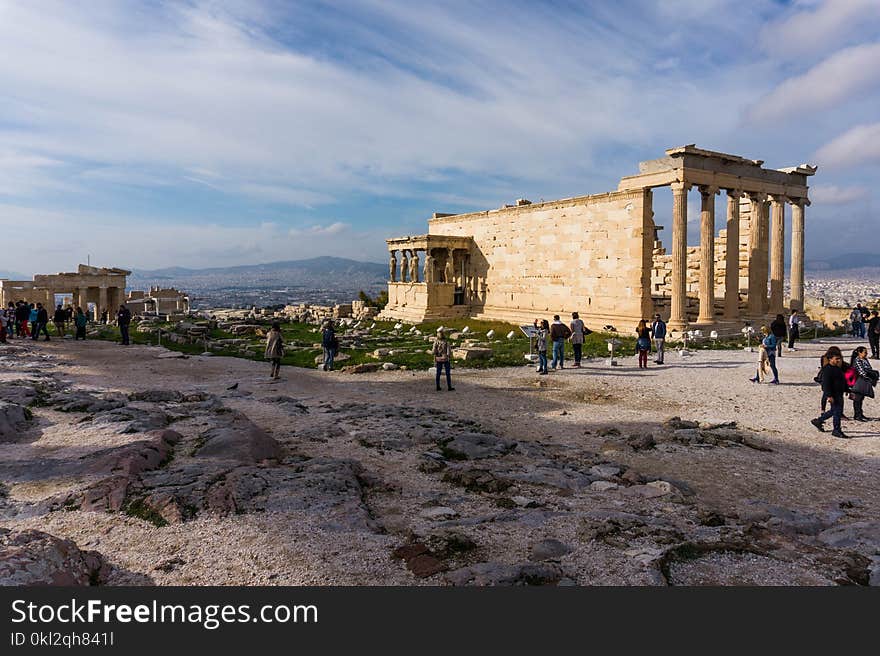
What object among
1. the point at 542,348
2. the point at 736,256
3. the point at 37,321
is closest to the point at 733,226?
the point at 736,256

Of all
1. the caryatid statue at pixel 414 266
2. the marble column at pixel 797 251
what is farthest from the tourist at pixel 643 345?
the caryatid statue at pixel 414 266

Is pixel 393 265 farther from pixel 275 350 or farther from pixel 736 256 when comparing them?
pixel 275 350

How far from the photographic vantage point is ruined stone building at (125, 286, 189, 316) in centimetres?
4103

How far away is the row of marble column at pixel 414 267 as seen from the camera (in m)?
34.5

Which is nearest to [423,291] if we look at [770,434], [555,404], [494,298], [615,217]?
[494,298]

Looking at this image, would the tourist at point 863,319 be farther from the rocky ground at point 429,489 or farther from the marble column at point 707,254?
the rocky ground at point 429,489

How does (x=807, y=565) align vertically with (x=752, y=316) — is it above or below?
below

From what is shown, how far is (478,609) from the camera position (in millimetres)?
3908

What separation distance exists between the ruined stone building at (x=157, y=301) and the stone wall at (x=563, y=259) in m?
16.8

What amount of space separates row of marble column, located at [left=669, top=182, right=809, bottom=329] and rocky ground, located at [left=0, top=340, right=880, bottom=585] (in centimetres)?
1150

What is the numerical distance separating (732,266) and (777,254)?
346cm

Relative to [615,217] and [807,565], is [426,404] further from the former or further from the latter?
[615,217]

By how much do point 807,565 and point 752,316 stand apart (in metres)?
24.5

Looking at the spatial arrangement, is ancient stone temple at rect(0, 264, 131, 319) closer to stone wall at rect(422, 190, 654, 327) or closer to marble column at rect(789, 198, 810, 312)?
stone wall at rect(422, 190, 654, 327)
